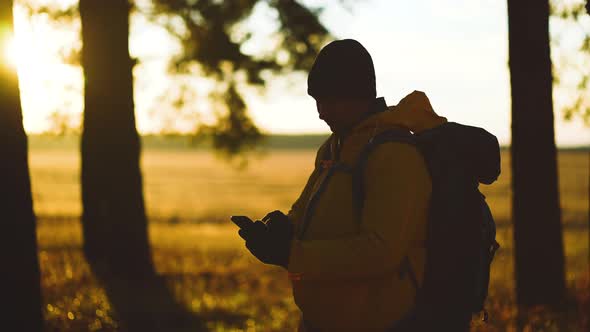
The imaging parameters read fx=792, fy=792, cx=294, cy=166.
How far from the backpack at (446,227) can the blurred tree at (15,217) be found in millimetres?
3398

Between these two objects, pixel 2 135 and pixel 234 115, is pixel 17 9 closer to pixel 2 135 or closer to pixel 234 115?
pixel 234 115

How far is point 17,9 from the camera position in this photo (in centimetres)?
1273

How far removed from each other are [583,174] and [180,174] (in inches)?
1538

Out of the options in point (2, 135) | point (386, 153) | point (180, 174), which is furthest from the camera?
point (180, 174)

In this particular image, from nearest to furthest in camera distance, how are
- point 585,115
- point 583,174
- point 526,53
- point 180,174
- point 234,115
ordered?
1. point 526,53
2. point 585,115
3. point 234,115
4. point 583,174
5. point 180,174

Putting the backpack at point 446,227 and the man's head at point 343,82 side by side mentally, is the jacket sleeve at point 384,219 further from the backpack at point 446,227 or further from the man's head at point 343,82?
the man's head at point 343,82

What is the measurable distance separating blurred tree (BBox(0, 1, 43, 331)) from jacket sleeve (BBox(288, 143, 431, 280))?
10.9 ft

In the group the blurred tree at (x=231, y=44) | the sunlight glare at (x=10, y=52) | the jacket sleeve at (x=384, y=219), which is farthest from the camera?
the blurred tree at (x=231, y=44)

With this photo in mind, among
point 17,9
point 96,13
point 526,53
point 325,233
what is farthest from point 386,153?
point 17,9

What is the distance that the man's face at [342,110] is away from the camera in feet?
9.58

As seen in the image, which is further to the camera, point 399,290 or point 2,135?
point 2,135

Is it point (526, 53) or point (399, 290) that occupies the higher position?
Result: point (526, 53)

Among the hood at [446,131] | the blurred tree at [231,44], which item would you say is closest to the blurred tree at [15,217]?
the hood at [446,131]

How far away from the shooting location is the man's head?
2861mm
